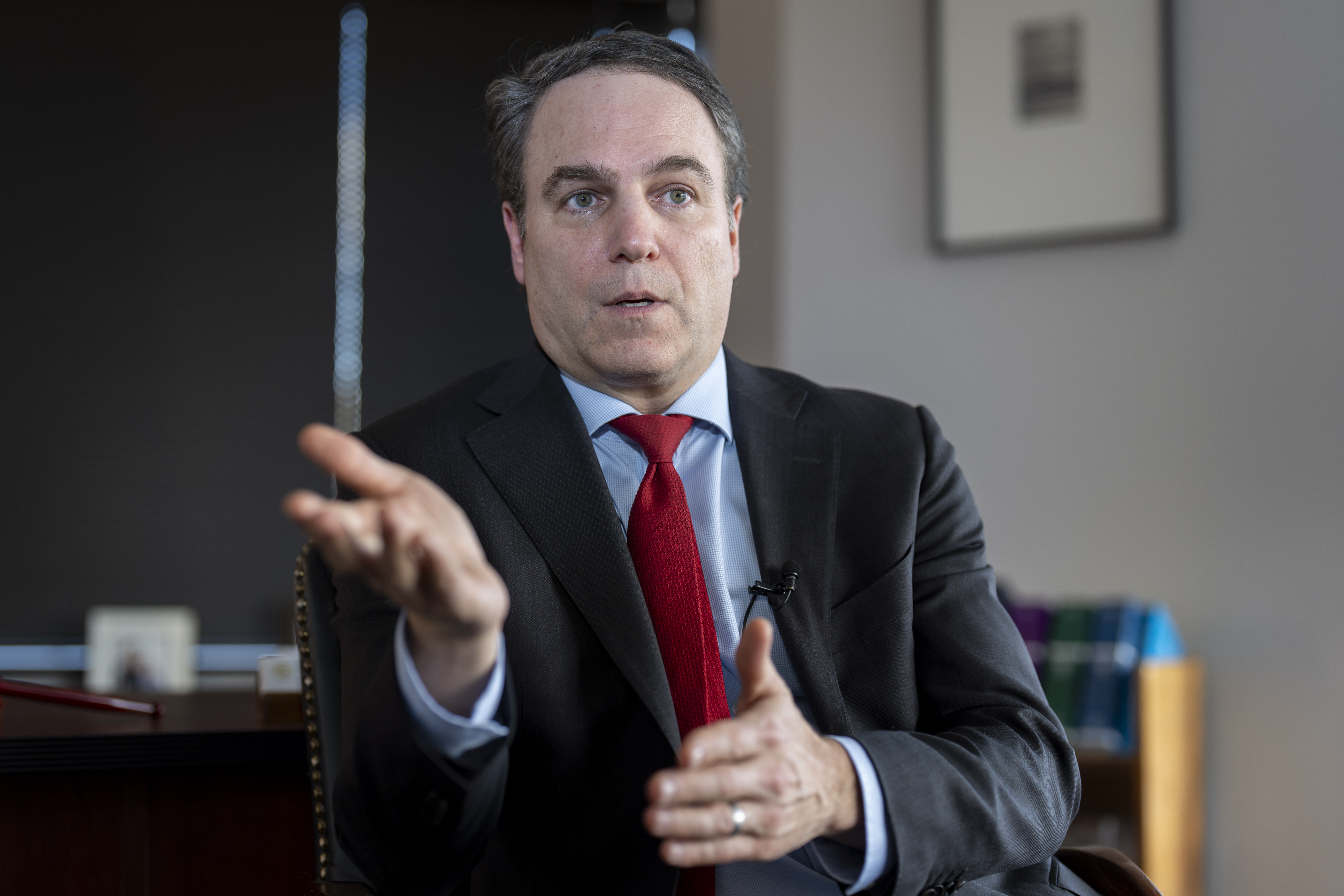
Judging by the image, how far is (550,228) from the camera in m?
1.43

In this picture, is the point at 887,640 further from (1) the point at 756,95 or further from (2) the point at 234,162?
(2) the point at 234,162

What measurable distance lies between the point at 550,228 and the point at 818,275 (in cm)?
199

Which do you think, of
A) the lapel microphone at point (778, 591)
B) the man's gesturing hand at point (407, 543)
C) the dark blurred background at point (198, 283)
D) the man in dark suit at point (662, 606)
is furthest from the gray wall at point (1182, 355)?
the man's gesturing hand at point (407, 543)

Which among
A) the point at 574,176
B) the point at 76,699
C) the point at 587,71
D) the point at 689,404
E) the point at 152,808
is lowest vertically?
the point at 152,808

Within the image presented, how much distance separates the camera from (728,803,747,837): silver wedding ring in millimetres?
905

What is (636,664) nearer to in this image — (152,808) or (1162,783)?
(152,808)

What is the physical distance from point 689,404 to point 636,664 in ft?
1.26

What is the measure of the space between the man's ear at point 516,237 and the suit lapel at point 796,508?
0.80 ft

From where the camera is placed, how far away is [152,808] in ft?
4.81

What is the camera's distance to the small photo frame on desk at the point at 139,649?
3.49 m

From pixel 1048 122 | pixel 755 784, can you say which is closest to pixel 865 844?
pixel 755 784

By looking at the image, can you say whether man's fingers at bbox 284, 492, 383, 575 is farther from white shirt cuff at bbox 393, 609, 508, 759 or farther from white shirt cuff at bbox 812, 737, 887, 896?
white shirt cuff at bbox 812, 737, 887, 896

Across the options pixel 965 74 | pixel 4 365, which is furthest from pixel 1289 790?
pixel 4 365

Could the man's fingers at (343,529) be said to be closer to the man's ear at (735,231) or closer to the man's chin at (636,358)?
the man's chin at (636,358)
